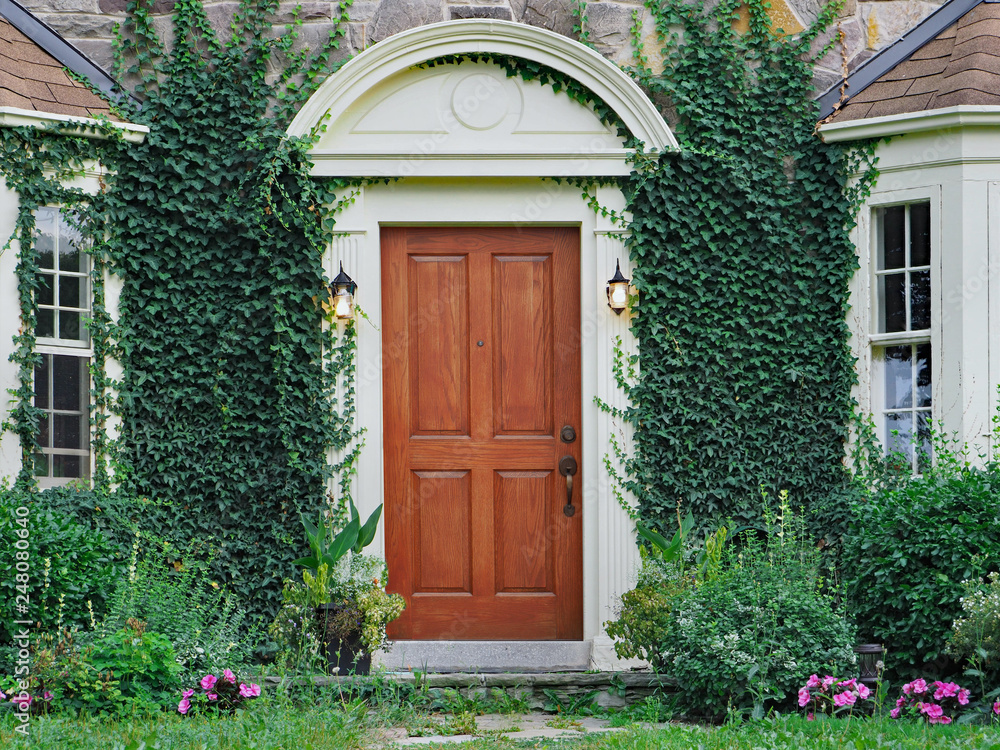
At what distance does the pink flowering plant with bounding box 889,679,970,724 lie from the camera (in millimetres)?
4344

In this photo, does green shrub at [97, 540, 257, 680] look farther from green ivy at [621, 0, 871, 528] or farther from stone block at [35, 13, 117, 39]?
stone block at [35, 13, 117, 39]

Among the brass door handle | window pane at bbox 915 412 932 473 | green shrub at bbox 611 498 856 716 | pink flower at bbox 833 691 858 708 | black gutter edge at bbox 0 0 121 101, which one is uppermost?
black gutter edge at bbox 0 0 121 101

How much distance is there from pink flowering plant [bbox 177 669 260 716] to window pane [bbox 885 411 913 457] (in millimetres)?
3723

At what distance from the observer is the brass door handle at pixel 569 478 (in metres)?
5.98

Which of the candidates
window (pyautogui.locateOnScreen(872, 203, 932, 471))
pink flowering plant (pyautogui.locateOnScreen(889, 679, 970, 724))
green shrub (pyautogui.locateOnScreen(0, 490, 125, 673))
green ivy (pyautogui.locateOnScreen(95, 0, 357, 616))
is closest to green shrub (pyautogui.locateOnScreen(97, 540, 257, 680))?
green shrub (pyautogui.locateOnScreen(0, 490, 125, 673))

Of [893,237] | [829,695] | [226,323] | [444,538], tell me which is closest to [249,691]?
[444,538]

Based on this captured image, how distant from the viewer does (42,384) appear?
18.7 ft

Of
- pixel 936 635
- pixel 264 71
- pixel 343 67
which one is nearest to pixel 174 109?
pixel 264 71

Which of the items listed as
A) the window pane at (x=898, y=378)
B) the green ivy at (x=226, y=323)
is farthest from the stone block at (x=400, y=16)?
the window pane at (x=898, y=378)

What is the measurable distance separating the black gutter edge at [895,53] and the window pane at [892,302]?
3.40 ft

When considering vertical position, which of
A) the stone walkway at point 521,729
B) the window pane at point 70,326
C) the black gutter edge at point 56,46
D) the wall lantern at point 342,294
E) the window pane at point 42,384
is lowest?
the stone walkway at point 521,729

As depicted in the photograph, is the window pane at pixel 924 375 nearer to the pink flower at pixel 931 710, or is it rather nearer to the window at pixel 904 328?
Result: the window at pixel 904 328

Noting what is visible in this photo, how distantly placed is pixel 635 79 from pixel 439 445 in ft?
8.03

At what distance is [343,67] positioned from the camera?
19.1 feet
